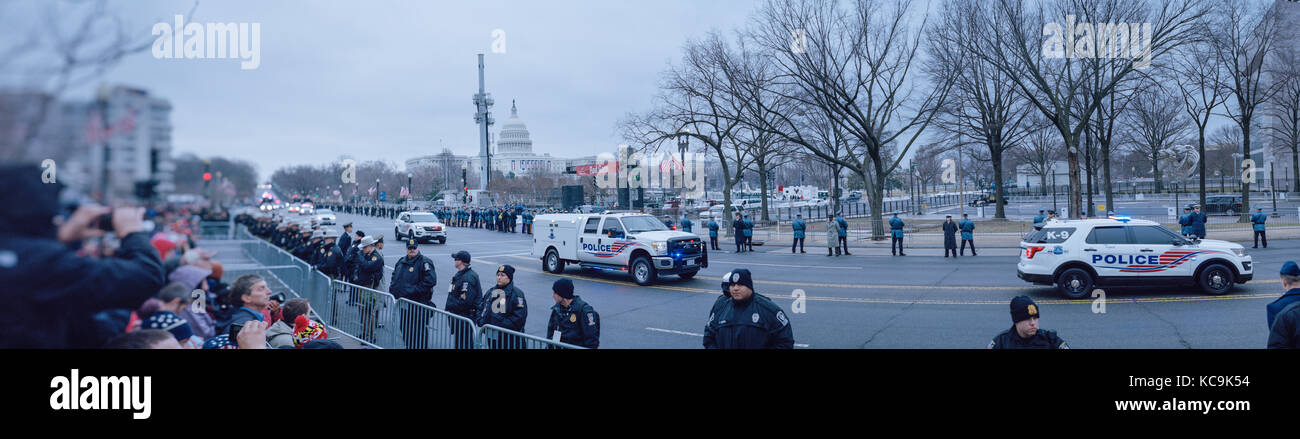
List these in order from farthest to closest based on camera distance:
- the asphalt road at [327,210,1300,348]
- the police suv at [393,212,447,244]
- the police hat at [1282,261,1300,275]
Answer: the police suv at [393,212,447,244], the asphalt road at [327,210,1300,348], the police hat at [1282,261,1300,275]

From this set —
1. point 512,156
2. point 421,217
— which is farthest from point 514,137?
point 421,217

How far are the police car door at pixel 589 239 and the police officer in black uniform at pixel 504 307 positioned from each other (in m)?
10.2

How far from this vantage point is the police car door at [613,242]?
655 inches

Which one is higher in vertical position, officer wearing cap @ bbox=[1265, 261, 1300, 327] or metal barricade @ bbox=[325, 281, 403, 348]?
officer wearing cap @ bbox=[1265, 261, 1300, 327]

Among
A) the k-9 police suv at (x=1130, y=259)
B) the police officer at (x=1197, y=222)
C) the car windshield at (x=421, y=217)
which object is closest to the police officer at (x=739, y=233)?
the k-9 police suv at (x=1130, y=259)

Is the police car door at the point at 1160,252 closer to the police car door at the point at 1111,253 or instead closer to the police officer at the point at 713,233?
the police car door at the point at 1111,253

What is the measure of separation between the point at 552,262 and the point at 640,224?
3.13 meters

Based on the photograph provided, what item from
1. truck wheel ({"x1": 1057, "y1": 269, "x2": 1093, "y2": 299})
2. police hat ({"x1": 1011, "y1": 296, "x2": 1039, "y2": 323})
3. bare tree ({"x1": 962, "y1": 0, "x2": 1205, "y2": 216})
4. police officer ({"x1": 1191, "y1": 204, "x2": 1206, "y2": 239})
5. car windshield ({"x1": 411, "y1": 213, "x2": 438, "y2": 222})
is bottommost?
truck wheel ({"x1": 1057, "y1": 269, "x2": 1093, "y2": 299})

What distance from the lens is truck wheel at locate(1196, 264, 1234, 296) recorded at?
38.1 ft

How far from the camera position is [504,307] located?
271 inches

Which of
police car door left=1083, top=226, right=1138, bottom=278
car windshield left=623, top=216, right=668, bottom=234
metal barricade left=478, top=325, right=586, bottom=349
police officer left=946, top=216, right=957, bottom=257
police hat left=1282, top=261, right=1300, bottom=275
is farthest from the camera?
police officer left=946, top=216, right=957, bottom=257

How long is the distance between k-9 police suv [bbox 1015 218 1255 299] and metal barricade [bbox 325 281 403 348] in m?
11.1

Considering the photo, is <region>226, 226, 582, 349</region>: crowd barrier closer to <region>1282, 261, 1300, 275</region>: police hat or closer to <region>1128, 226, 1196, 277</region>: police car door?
<region>1282, 261, 1300, 275</region>: police hat

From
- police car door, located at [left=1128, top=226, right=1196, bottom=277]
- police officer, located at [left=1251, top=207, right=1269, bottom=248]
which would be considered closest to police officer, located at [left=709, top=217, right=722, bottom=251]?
police car door, located at [left=1128, top=226, right=1196, bottom=277]
